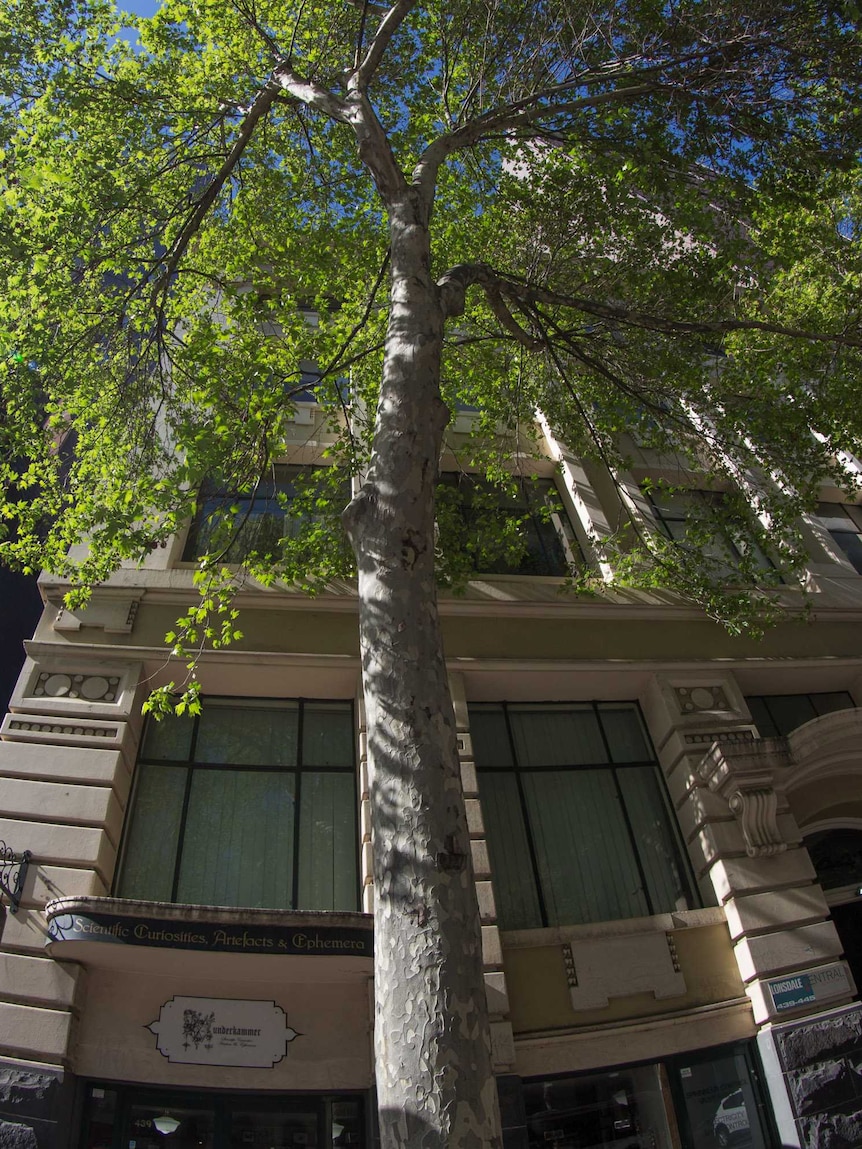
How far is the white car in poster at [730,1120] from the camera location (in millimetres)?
7988

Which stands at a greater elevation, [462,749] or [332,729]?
[332,729]

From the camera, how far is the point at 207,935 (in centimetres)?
720

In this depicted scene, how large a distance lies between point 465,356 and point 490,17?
4.94m

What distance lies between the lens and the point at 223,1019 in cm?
764

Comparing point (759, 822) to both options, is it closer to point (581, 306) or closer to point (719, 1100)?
point (719, 1100)

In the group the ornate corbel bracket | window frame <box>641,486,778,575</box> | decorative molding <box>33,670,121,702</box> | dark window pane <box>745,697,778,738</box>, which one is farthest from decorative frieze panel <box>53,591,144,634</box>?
dark window pane <box>745,697,778,738</box>

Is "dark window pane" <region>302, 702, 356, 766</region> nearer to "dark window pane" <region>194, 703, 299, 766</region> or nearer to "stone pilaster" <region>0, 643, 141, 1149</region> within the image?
"dark window pane" <region>194, 703, 299, 766</region>

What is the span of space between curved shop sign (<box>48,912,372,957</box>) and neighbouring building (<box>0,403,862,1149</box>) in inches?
1.1

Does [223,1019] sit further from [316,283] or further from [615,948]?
[316,283]

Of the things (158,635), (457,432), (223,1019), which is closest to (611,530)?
(457,432)

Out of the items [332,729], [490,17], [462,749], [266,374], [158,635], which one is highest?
[490,17]

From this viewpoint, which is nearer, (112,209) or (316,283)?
(112,209)

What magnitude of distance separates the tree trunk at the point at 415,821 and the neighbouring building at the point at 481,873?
395cm

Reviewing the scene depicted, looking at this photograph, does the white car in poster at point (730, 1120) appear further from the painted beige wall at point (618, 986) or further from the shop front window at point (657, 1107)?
the painted beige wall at point (618, 986)
